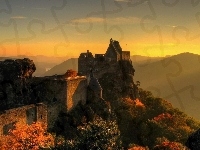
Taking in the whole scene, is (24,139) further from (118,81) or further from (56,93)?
(118,81)

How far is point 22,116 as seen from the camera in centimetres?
4278

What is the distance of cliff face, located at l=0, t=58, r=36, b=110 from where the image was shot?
51.2 m

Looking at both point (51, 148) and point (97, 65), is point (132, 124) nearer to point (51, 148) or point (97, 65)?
point (97, 65)

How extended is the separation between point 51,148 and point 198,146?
1730cm

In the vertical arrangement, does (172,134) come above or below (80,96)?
below

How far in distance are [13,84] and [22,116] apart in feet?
34.0

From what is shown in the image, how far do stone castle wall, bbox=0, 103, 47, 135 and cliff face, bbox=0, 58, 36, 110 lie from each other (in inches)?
227

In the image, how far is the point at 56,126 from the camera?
50.7 metres

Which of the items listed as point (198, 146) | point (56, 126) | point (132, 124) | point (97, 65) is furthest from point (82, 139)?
point (97, 65)

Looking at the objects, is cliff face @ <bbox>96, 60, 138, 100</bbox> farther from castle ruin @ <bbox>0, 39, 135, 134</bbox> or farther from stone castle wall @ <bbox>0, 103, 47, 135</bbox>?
stone castle wall @ <bbox>0, 103, 47, 135</bbox>

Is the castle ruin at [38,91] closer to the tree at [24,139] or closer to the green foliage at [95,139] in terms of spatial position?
the tree at [24,139]

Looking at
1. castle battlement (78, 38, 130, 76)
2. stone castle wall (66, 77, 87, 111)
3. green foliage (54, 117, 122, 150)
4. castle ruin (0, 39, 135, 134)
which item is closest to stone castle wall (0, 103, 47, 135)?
castle ruin (0, 39, 135, 134)

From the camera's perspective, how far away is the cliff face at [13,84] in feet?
168

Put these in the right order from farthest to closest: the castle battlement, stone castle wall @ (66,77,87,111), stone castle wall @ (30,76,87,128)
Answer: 1. the castle battlement
2. stone castle wall @ (66,77,87,111)
3. stone castle wall @ (30,76,87,128)
